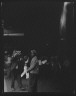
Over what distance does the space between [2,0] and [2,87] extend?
2256 mm

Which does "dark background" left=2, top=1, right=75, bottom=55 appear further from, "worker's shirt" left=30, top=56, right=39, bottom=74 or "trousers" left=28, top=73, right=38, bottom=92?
"trousers" left=28, top=73, right=38, bottom=92

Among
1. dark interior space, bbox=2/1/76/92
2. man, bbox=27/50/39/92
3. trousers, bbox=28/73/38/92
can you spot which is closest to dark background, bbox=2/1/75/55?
dark interior space, bbox=2/1/76/92

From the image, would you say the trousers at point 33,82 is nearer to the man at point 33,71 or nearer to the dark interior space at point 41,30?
the man at point 33,71

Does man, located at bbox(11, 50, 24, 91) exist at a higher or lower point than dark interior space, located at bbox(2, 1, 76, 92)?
lower

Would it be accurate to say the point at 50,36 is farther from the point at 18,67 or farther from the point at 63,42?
the point at 18,67

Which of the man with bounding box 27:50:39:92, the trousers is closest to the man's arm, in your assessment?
the man with bounding box 27:50:39:92

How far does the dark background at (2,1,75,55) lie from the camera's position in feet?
34.2

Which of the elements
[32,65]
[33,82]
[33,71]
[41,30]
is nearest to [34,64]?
[32,65]

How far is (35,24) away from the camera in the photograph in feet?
34.2

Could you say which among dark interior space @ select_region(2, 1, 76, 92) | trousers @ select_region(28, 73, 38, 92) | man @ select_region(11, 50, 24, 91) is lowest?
trousers @ select_region(28, 73, 38, 92)

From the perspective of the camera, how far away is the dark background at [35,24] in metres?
10.4

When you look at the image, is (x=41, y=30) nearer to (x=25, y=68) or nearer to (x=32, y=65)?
(x=32, y=65)

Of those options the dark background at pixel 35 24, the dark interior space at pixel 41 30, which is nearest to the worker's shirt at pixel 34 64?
the dark interior space at pixel 41 30

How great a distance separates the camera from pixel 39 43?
10.4 metres
